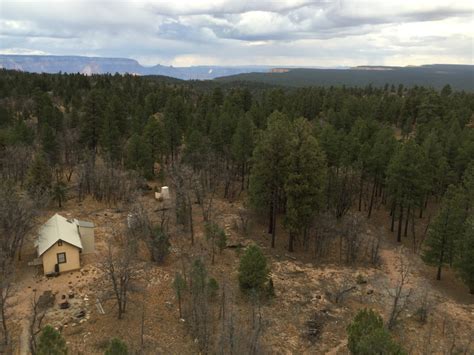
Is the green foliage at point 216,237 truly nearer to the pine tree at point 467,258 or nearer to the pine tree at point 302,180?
the pine tree at point 302,180

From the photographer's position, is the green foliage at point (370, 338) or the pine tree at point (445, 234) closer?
the green foliage at point (370, 338)

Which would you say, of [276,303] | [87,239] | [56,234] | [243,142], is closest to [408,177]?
[243,142]

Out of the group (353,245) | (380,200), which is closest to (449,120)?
(380,200)

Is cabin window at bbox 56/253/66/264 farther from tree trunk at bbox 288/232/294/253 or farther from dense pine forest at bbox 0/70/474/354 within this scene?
tree trunk at bbox 288/232/294/253

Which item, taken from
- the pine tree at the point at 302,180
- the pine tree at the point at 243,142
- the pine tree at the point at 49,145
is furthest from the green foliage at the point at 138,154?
the pine tree at the point at 302,180

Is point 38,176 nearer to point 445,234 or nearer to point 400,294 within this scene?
point 400,294

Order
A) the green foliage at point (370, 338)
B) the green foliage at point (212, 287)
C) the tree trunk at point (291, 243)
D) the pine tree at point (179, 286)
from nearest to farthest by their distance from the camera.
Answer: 1. the green foliage at point (370, 338)
2. the pine tree at point (179, 286)
3. the green foliage at point (212, 287)
4. the tree trunk at point (291, 243)

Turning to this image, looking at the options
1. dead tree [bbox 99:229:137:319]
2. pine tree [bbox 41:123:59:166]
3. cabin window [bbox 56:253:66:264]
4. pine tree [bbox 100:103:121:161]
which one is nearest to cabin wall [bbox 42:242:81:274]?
cabin window [bbox 56:253:66:264]
